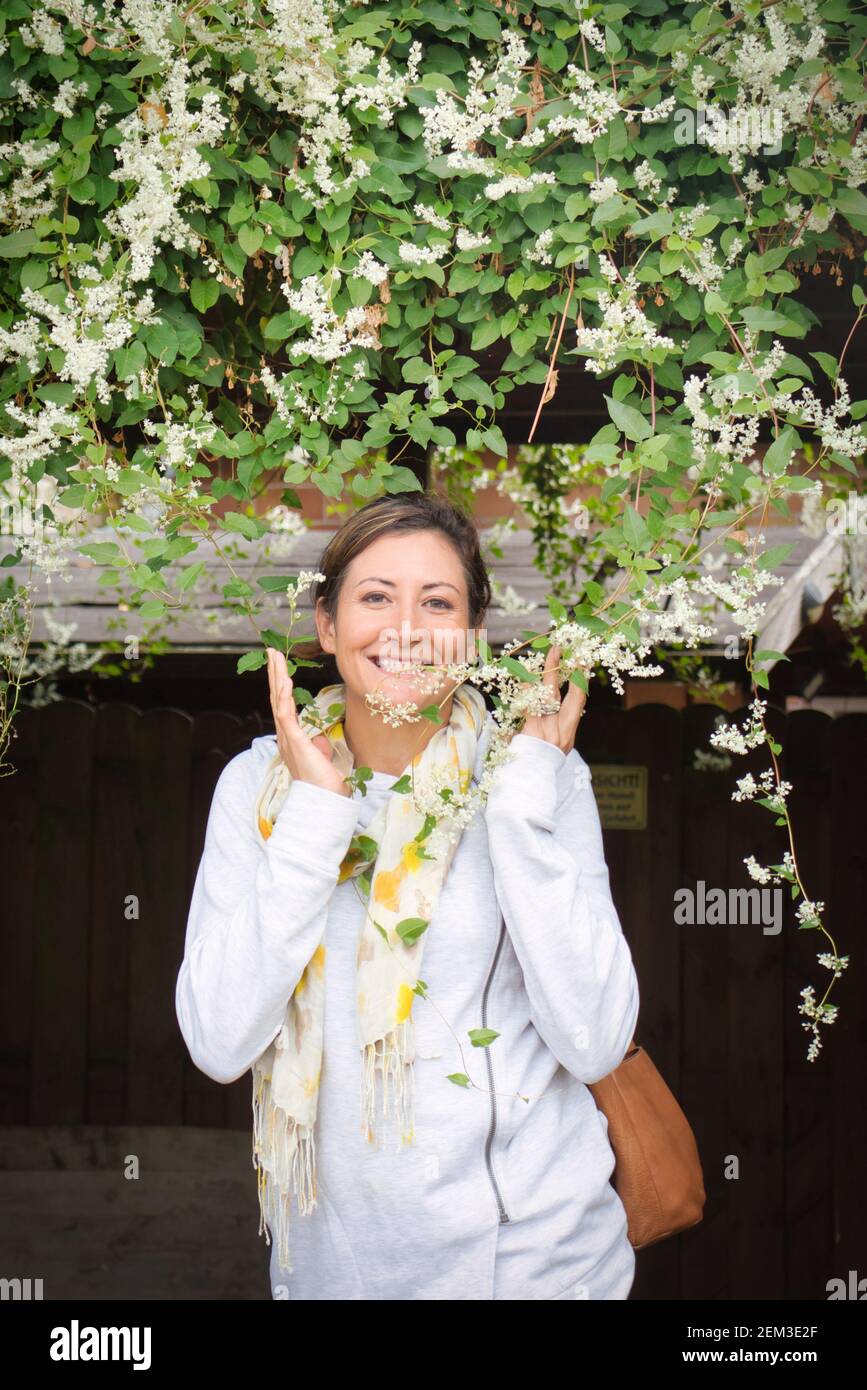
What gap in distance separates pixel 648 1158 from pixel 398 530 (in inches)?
41.5

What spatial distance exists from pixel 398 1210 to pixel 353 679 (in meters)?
0.77

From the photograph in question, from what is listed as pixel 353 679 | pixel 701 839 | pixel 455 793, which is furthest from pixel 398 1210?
pixel 701 839

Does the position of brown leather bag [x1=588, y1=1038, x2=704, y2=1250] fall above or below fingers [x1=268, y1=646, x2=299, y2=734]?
below

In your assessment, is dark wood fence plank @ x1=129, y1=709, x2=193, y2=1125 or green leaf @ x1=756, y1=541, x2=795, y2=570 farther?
dark wood fence plank @ x1=129, y1=709, x2=193, y2=1125

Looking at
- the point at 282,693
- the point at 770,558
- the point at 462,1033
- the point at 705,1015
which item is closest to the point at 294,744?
the point at 282,693

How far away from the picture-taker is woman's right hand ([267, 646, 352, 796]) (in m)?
1.66

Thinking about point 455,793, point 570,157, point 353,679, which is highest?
point 570,157

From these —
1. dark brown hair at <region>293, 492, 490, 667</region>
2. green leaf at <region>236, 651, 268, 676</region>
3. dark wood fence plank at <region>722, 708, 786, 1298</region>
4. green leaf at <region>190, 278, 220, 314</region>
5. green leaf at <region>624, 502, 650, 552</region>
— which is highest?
green leaf at <region>190, 278, 220, 314</region>

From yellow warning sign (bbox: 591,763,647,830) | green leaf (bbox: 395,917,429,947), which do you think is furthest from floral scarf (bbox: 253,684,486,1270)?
yellow warning sign (bbox: 591,763,647,830)

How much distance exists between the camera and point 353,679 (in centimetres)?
177

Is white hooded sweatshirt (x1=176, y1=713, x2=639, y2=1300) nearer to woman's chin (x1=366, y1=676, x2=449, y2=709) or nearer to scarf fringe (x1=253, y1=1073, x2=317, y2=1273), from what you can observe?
scarf fringe (x1=253, y1=1073, x2=317, y2=1273)

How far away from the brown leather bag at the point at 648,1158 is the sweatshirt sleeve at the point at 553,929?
198 millimetres

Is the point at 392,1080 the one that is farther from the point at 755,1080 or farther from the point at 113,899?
the point at 113,899
